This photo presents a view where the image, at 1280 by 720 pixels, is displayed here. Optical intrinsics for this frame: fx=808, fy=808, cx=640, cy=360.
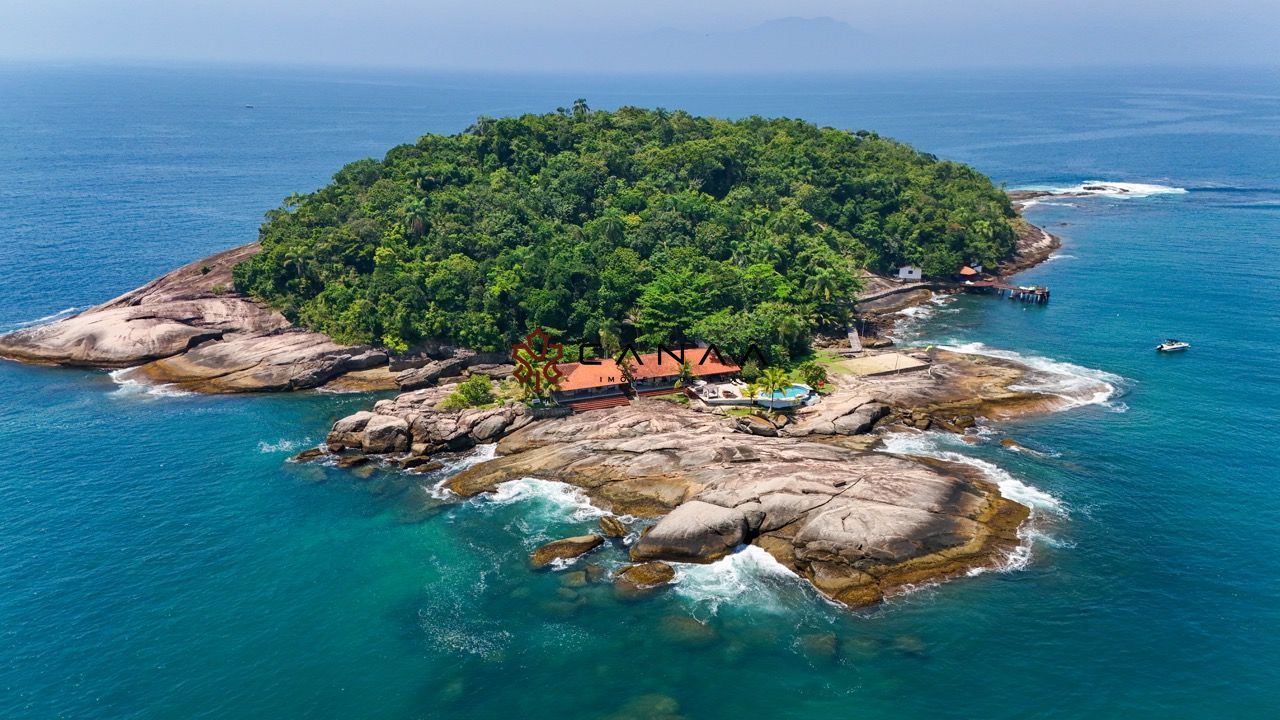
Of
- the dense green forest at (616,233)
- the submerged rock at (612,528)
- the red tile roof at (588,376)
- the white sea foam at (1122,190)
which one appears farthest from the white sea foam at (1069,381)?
the white sea foam at (1122,190)

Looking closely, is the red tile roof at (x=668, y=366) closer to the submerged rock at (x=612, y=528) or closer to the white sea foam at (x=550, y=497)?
the white sea foam at (x=550, y=497)

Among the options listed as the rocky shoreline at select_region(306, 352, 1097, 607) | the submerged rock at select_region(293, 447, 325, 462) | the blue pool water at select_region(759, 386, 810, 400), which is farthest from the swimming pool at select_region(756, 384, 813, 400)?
the submerged rock at select_region(293, 447, 325, 462)

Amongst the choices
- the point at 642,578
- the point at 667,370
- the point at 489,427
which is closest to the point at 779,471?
the point at 642,578

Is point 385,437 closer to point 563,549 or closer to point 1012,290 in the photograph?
point 563,549

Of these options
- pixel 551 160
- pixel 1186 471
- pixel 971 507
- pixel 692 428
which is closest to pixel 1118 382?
pixel 1186 471

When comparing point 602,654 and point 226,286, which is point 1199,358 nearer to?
point 602,654

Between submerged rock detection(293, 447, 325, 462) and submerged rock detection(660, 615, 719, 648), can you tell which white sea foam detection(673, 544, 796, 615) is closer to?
submerged rock detection(660, 615, 719, 648)
